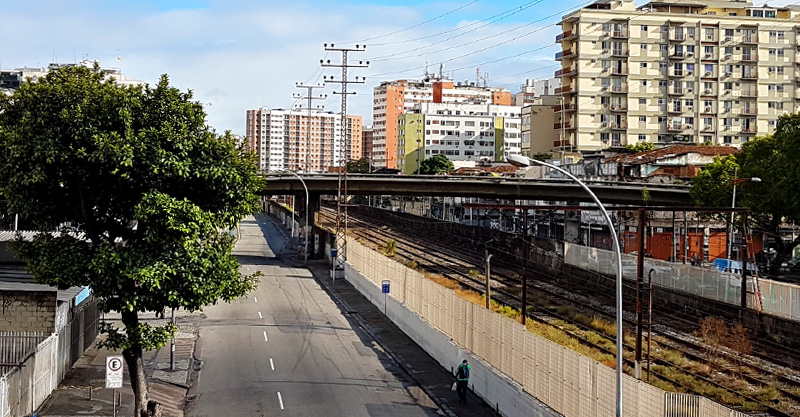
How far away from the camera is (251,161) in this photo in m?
20.7

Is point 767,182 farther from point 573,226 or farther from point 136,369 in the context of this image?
point 136,369

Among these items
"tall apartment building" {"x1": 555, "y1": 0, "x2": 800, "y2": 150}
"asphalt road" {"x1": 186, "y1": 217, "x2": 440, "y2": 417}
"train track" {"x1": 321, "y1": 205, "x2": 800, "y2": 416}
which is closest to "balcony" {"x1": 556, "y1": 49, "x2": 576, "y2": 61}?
"tall apartment building" {"x1": 555, "y1": 0, "x2": 800, "y2": 150}

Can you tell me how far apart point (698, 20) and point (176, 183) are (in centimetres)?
9251

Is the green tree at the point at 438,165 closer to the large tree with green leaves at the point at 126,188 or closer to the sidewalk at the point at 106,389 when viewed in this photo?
the sidewalk at the point at 106,389

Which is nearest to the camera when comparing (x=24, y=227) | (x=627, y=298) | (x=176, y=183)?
(x=176, y=183)

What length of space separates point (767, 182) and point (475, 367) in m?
27.4

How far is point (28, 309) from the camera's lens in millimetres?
25484

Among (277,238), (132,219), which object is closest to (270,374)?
(132,219)

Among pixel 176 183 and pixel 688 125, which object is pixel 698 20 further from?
pixel 176 183

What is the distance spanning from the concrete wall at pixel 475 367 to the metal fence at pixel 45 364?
1260 cm

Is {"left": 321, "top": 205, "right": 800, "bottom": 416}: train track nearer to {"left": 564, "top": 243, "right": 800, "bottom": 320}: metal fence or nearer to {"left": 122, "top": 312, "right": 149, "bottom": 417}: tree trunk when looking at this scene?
{"left": 564, "top": 243, "right": 800, "bottom": 320}: metal fence

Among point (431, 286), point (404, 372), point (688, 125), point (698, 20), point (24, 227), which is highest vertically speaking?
point (698, 20)

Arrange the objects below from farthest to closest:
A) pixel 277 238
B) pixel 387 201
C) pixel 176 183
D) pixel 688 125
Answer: pixel 387 201 → pixel 688 125 → pixel 277 238 → pixel 176 183

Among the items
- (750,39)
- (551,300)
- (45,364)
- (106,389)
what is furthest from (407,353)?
(750,39)
